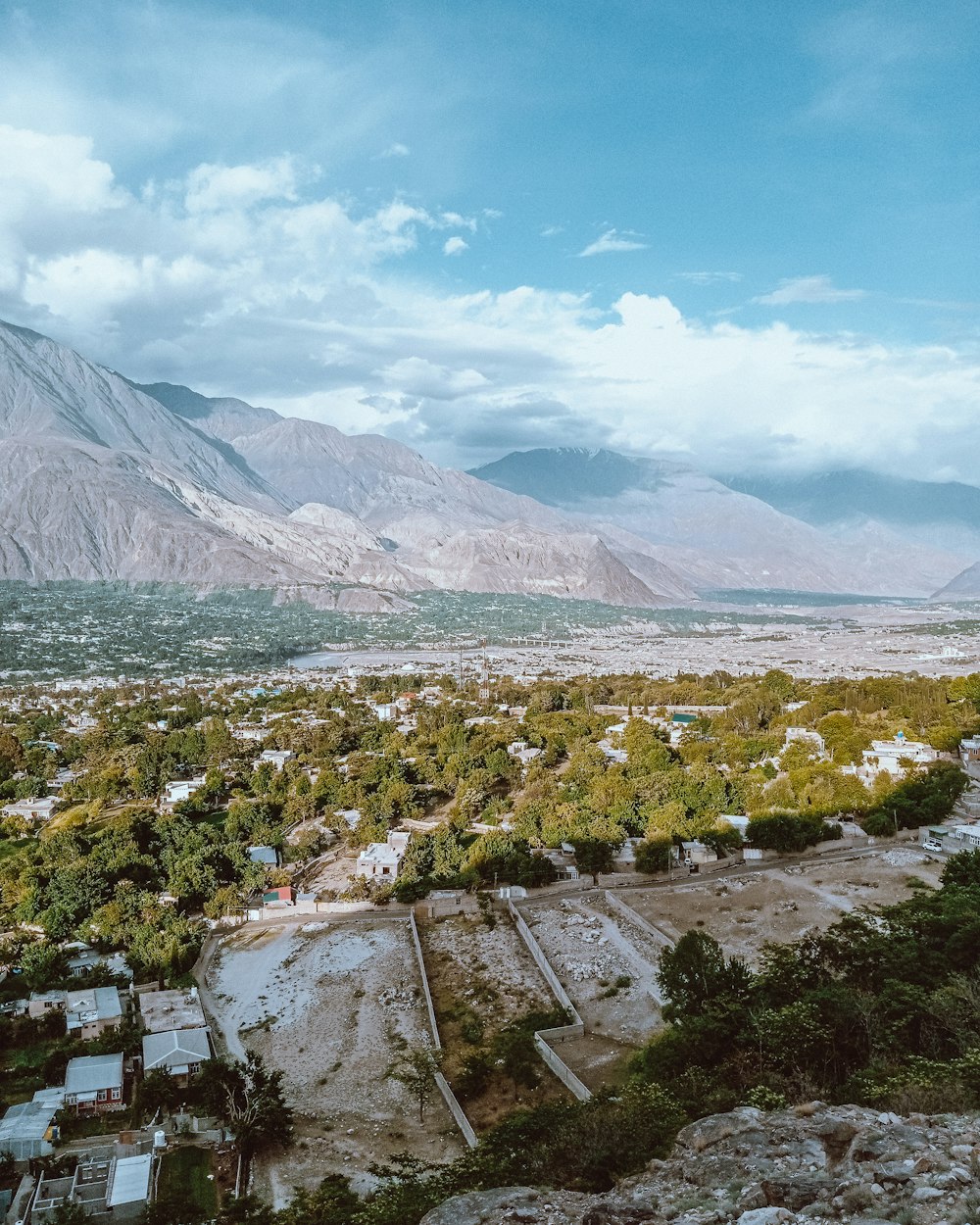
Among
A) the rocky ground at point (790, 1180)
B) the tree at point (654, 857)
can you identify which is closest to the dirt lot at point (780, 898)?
the tree at point (654, 857)

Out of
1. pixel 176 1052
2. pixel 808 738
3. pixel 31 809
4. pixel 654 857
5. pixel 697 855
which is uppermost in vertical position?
pixel 808 738

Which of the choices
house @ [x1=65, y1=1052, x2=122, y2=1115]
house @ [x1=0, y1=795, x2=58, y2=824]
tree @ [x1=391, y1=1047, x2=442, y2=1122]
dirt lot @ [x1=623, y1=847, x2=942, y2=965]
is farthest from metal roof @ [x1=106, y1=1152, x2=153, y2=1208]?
house @ [x1=0, y1=795, x2=58, y2=824]

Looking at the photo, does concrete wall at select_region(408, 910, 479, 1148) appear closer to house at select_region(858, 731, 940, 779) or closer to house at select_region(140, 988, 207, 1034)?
house at select_region(140, 988, 207, 1034)

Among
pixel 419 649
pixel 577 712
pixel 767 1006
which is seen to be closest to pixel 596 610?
pixel 419 649

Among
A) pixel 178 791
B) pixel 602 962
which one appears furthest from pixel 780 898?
pixel 178 791

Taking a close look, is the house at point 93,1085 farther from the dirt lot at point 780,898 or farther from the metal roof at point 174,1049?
the dirt lot at point 780,898

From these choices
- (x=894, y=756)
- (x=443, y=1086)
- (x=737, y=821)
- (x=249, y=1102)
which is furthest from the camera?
(x=894, y=756)

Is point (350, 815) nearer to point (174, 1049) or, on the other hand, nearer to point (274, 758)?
point (274, 758)
